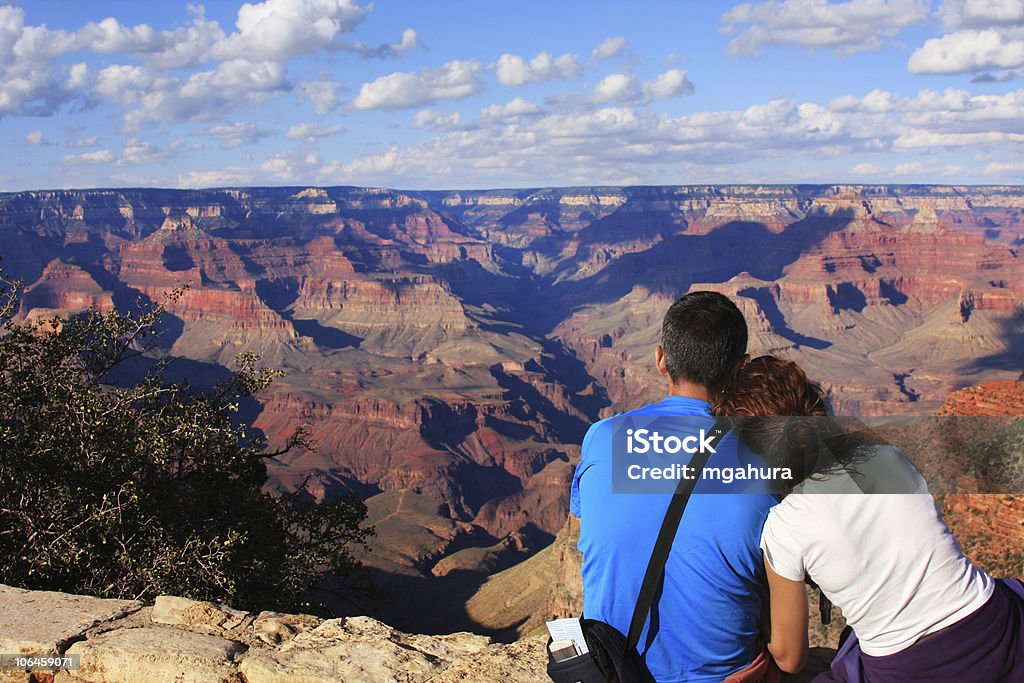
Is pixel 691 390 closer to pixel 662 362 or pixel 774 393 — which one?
pixel 662 362

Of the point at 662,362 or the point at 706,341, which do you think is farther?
the point at 662,362

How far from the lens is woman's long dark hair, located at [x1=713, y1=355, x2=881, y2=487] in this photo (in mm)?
3799

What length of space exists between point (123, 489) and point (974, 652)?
Result: 12.0 meters

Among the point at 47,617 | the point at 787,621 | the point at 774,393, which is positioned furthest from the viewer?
the point at 47,617

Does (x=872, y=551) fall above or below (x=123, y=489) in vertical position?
above

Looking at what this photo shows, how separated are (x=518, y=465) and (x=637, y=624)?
104 metres

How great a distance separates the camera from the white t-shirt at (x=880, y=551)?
12.1ft

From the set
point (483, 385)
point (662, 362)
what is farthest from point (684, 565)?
point (483, 385)

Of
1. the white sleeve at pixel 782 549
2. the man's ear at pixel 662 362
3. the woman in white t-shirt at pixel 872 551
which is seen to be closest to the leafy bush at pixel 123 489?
the man's ear at pixel 662 362

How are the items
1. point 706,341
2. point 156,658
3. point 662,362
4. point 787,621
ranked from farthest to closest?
point 156,658 < point 662,362 < point 706,341 < point 787,621

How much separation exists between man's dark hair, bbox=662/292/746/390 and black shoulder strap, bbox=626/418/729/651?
1.32 feet

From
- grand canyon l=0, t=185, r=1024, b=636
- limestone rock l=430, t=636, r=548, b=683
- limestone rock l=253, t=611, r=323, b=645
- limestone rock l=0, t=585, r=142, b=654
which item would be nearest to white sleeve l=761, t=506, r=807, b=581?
limestone rock l=430, t=636, r=548, b=683

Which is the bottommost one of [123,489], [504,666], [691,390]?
[504,666]

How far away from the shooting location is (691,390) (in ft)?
14.3
